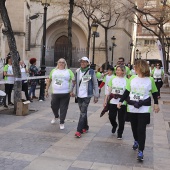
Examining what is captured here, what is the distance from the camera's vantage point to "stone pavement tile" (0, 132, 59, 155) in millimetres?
6027

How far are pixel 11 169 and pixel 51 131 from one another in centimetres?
274

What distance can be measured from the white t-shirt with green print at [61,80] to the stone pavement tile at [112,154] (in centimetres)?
169

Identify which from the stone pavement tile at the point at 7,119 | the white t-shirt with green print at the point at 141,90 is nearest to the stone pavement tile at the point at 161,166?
the white t-shirt with green print at the point at 141,90

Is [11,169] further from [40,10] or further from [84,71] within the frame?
[40,10]

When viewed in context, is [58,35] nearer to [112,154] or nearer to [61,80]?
[61,80]

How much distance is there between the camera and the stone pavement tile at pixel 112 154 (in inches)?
220

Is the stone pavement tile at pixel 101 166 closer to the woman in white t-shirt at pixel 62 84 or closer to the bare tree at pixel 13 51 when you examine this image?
the woman in white t-shirt at pixel 62 84

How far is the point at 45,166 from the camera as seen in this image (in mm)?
5172

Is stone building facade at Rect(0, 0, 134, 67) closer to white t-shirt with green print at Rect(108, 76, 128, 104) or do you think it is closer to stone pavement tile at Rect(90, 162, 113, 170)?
white t-shirt with green print at Rect(108, 76, 128, 104)

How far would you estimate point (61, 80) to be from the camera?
25.6 feet

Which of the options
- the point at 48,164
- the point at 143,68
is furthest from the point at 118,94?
the point at 48,164

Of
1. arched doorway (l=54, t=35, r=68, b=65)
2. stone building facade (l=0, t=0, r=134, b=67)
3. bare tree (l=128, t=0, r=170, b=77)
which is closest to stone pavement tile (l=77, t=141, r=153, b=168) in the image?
bare tree (l=128, t=0, r=170, b=77)

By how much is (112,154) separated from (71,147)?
870 millimetres

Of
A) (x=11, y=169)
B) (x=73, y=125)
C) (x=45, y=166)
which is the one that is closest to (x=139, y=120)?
(x=45, y=166)
